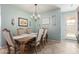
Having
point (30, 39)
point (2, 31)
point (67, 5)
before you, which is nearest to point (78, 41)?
point (67, 5)

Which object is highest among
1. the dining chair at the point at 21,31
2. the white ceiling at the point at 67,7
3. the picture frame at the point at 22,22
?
the white ceiling at the point at 67,7

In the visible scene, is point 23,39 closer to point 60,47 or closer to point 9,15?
point 9,15

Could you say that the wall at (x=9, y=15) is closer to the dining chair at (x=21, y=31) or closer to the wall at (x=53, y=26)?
the dining chair at (x=21, y=31)

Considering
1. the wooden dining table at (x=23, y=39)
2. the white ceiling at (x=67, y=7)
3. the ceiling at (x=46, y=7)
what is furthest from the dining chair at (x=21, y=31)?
the white ceiling at (x=67, y=7)

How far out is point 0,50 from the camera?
244cm

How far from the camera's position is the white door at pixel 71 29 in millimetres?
2525

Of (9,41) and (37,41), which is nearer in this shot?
(9,41)

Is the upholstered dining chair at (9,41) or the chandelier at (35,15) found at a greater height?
the chandelier at (35,15)

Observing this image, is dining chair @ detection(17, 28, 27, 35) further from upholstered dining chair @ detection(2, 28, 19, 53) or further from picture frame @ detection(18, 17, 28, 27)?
upholstered dining chair @ detection(2, 28, 19, 53)

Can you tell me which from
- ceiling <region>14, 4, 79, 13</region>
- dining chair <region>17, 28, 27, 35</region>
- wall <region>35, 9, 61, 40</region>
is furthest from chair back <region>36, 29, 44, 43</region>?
ceiling <region>14, 4, 79, 13</region>

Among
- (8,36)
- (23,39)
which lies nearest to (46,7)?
(23,39)

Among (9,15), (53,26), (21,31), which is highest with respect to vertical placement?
(9,15)

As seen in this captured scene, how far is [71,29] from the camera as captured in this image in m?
2.56

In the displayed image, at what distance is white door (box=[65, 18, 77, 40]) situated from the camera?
99.4 inches
